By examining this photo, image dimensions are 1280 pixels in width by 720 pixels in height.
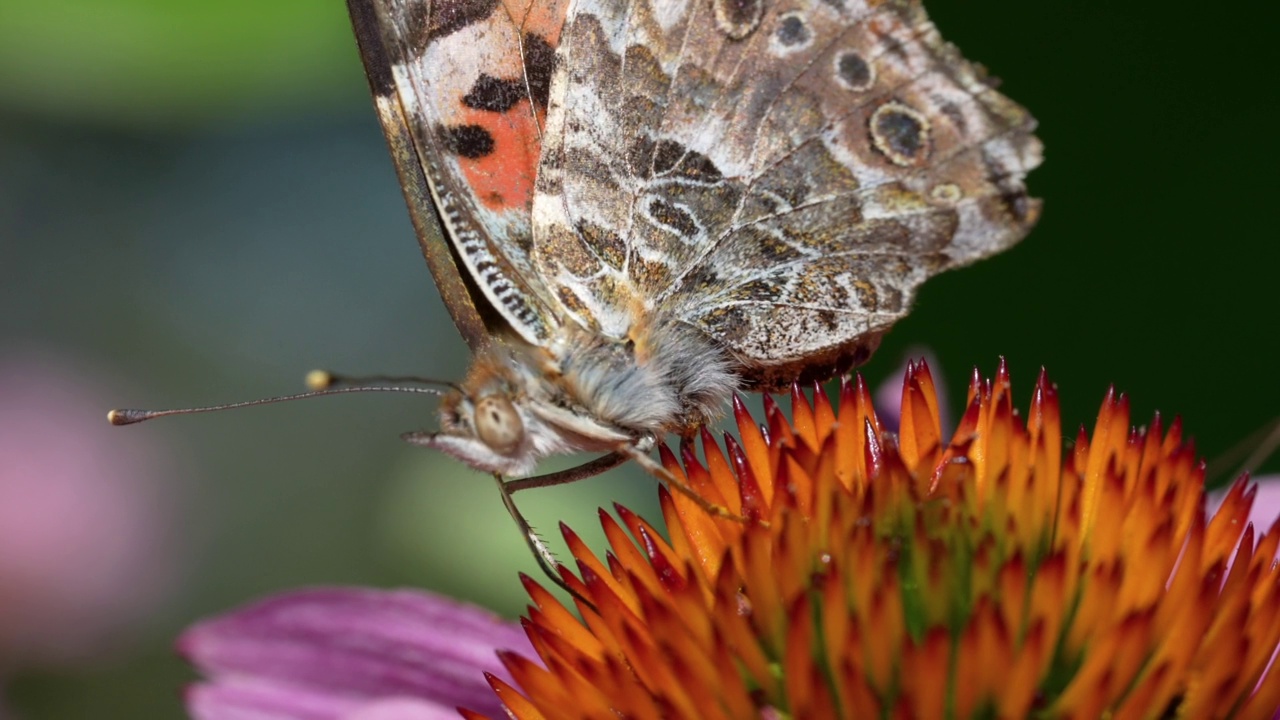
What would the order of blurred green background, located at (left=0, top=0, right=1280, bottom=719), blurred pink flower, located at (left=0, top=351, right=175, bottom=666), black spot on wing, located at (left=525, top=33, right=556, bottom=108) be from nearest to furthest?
1. black spot on wing, located at (left=525, top=33, right=556, bottom=108)
2. blurred green background, located at (left=0, top=0, right=1280, bottom=719)
3. blurred pink flower, located at (left=0, top=351, right=175, bottom=666)

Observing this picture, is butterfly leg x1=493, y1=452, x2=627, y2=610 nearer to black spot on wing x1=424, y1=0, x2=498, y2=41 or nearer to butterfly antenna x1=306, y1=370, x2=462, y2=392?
butterfly antenna x1=306, y1=370, x2=462, y2=392

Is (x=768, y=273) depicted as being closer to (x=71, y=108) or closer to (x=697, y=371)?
(x=697, y=371)

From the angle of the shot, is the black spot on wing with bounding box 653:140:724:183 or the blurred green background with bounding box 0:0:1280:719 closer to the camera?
the black spot on wing with bounding box 653:140:724:183

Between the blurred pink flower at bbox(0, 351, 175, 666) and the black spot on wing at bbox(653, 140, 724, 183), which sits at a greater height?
the blurred pink flower at bbox(0, 351, 175, 666)

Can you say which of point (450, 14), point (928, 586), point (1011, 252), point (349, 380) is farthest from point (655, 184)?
point (1011, 252)

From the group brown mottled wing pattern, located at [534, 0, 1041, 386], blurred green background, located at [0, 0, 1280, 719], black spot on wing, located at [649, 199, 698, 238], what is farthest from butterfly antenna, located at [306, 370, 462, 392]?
blurred green background, located at [0, 0, 1280, 719]

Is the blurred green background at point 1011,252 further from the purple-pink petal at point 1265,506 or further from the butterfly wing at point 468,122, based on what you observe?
the purple-pink petal at point 1265,506


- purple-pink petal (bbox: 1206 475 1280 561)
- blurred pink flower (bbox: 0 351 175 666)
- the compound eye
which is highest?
blurred pink flower (bbox: 0 351 175 666)

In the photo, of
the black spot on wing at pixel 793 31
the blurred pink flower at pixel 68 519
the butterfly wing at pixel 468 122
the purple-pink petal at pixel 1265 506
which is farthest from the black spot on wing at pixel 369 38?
the blurred pink flower at pixel 68 519
